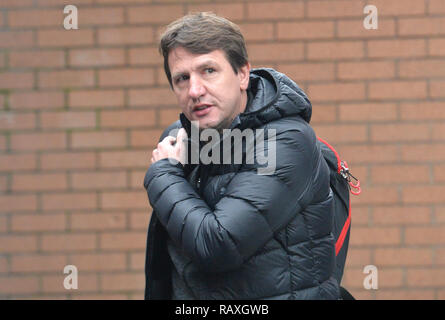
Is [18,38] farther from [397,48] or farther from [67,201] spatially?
[397,48]

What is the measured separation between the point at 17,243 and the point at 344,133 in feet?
7.15

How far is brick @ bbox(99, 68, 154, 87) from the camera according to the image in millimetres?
3641

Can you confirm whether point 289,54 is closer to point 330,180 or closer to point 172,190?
point 330,180

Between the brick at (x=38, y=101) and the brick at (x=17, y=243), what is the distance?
0.83 metres

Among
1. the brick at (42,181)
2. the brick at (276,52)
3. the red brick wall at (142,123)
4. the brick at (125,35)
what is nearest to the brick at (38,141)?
the red brick wall at (142,123)

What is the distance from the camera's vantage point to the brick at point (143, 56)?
3645mm

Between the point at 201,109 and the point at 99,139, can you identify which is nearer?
the point at 201,109

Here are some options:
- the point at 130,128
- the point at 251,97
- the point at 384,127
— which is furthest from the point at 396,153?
the point at 251,97

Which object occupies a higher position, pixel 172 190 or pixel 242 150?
pixel 242 150

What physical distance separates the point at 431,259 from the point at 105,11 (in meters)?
2.58

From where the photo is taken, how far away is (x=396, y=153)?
141 inches

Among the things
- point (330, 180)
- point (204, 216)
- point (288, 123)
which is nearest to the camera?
point (204, 216)

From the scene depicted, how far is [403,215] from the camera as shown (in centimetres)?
359

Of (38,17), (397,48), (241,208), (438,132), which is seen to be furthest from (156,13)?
(241,208)
